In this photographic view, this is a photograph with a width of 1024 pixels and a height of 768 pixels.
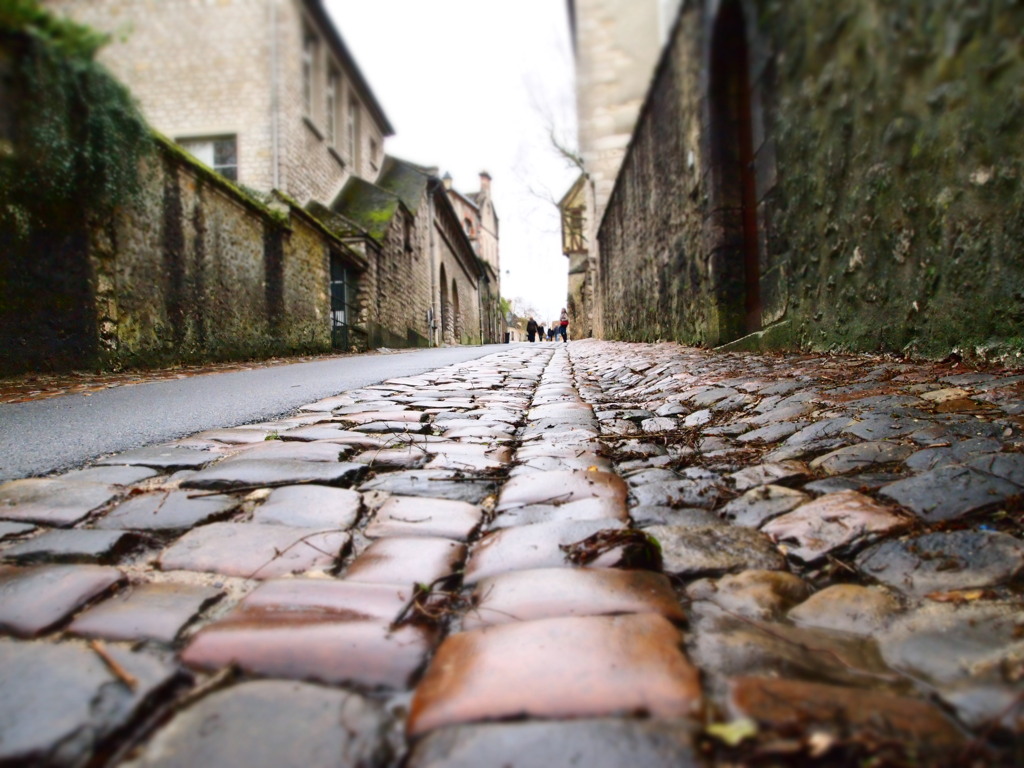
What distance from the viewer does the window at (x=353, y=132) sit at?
19.7 m

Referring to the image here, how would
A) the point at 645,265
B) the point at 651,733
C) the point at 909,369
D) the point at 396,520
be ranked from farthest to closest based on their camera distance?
the point at 645,265, the point at 909,369, the point at 396,520, the point at 651,733

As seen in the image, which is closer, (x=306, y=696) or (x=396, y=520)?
(x=306, y=696)

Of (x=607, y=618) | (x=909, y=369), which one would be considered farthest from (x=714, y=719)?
(x=909, y=369)

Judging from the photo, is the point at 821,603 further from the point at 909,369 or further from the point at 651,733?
the point at 909,369

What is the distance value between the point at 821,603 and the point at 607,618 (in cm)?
36

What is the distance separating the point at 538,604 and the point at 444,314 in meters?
25.6

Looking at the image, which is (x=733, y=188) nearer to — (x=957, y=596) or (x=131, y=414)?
(x=131, y=414)

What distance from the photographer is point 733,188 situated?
566 cm

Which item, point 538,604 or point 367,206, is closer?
point 538,604

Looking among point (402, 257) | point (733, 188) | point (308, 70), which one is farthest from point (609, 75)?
point (733, 188)

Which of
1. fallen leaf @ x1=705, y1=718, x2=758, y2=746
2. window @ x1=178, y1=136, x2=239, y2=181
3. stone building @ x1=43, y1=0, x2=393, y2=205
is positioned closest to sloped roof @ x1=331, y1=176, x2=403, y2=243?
stone building @ x1=43, y1=0, x2=393, y2=205

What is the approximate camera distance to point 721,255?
18.6 feet

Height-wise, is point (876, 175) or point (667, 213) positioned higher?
point (667, 213)

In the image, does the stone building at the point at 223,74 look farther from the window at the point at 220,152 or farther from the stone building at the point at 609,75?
the stone building at the point at 609,75
